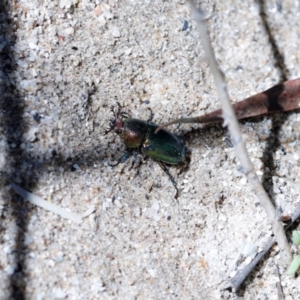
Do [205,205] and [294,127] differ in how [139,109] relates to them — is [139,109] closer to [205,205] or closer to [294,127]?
[205,205]

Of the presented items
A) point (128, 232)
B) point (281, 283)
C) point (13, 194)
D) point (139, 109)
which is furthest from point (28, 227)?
point (281, 283)

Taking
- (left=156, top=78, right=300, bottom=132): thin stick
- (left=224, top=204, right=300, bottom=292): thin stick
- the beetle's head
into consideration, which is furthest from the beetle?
(left=224, top=204, right=300, bottom=292): thin stick

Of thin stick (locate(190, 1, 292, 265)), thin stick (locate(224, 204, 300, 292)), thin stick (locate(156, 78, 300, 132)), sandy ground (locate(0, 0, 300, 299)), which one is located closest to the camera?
thin stick (locate(190, 1, 292, 265))

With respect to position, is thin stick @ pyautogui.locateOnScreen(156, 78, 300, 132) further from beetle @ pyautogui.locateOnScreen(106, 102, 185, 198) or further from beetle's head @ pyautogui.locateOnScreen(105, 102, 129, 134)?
beetle's head @ pyautogui.locateOnScreen(105, 102, 129, 134)

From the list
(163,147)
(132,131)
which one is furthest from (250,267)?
(132,131)

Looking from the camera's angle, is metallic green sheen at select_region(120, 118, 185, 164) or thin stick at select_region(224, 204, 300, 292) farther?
metallic green sheen at select_region(120, 118, 185, 164)

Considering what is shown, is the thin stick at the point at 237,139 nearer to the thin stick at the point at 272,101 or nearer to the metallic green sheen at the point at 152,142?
the metallic green sheen at the point at 152,142

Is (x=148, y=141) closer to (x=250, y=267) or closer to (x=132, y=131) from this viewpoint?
(x=132, y=131)
